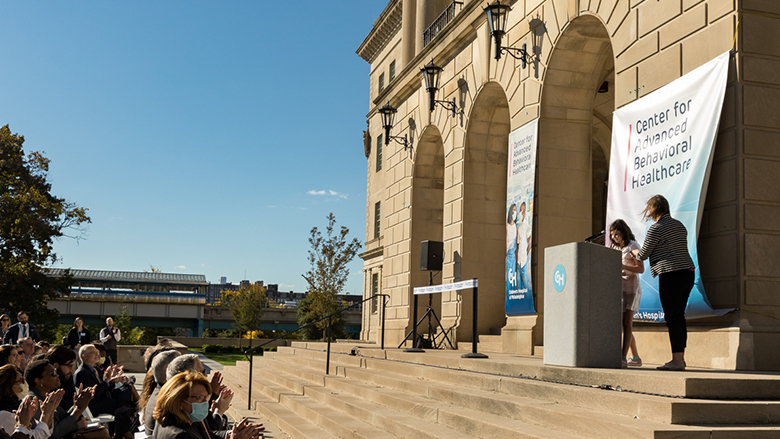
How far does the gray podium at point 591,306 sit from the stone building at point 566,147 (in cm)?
165

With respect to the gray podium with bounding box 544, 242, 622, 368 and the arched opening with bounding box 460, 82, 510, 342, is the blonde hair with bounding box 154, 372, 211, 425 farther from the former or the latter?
the arched opening with bounding box 460, 82, 510, 342

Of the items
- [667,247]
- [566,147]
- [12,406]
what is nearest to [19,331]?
[12,406]

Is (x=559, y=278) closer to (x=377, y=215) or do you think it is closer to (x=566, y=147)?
(x=566, y=147)

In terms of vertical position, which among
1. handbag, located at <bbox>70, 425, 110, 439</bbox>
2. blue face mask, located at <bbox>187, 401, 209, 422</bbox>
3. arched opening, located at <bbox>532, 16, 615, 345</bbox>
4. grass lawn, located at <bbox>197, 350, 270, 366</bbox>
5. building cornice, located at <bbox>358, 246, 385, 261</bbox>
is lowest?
grass lawn, located at <bbox>197, 350, 270, 366</bbox>

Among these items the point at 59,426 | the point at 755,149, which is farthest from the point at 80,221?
the point at 755,149

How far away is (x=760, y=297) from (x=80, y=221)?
1122 inches

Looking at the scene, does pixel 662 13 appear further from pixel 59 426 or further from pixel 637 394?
pixel 59 426

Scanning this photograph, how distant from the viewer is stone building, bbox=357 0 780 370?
7.66 metres

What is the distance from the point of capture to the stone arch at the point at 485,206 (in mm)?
15727

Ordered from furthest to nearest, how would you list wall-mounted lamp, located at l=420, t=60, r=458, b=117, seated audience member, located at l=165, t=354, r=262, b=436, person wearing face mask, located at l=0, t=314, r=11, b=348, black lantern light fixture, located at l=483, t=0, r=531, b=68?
wall-mounted lamp, located at l=420, t=60, r=458, b=117 → person wearing face mask, located at l=0, t=314, r=11, b=348 → black lantern light fixture, located at l=483, t=0, r=531, b=68 → seated audience member, located at l=165, t=354, r=262, b=436

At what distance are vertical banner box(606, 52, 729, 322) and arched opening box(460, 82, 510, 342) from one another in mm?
6093

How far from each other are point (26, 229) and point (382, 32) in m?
18.5

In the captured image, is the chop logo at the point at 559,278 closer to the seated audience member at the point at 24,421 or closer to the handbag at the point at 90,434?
the handbag at the point at 90,434

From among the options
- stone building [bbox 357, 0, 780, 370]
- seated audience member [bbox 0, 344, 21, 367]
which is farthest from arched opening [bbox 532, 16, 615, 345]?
seated audience member [bbox 0, 344, 21, 367]
